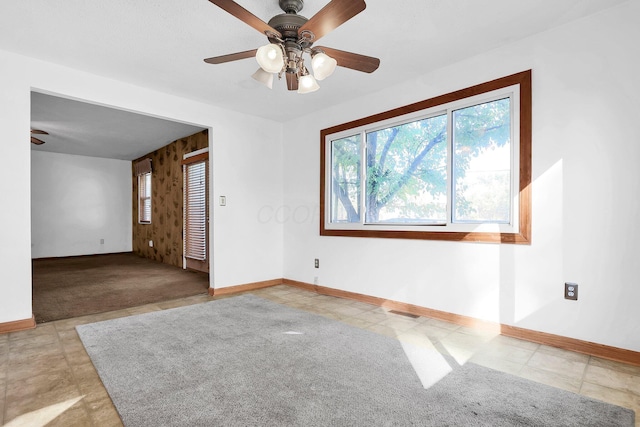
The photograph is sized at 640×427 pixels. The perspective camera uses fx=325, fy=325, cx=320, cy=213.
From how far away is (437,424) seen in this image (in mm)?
1486

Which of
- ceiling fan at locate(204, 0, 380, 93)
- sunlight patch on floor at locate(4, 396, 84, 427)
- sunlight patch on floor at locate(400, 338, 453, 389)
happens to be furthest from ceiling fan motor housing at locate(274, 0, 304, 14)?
sunlight patch on floor at locate(4, 396, 84, 427)

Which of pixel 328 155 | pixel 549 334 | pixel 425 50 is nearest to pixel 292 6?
pixel 425 50

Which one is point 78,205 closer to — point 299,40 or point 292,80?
point 292,80

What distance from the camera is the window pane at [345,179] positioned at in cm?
395

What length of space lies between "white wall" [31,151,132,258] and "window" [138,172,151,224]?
62 centimetres

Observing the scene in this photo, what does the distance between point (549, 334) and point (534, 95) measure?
71.7 inches

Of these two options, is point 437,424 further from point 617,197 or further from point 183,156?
point 183,156

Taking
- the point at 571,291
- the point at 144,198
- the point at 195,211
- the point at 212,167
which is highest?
the point at 212,167

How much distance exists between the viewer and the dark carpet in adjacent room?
11.5 feet

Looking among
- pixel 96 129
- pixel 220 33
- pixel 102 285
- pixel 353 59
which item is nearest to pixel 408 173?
pixel 353 59

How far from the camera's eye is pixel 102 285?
4586 millimetres

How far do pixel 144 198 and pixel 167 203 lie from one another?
5.50 ft

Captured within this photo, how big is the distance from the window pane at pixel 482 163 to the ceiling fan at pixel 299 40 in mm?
1236

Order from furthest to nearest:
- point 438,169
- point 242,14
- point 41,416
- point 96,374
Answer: point 438,169 → point 96,374 → point 242,14 → point 41,416
